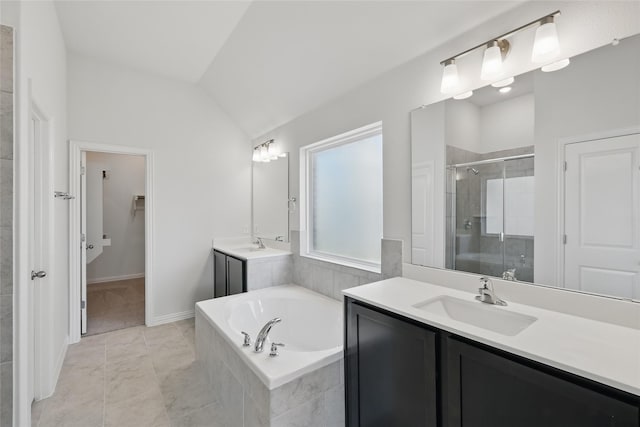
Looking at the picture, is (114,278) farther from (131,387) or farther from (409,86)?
(409,86)

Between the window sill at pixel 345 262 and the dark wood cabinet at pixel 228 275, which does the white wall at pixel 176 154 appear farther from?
the window sill at pixel 345 262

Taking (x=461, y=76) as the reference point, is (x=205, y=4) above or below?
above

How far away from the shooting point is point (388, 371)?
139 cm

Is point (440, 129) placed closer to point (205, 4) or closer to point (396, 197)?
point (396, 197)

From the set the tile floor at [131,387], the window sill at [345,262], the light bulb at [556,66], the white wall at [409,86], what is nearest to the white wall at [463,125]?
the white wall at [409,86]

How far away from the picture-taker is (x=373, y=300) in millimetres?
1496

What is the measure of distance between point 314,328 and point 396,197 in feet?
4.35

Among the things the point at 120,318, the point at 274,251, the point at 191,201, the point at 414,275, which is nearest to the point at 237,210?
the point at 191,201

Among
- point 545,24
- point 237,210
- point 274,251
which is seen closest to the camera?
point 545,24

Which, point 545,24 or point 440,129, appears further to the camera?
point 440,129

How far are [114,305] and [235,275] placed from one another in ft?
7.27

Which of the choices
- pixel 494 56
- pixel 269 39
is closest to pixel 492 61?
pixel 494 56

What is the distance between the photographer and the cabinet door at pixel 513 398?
2.70 ft

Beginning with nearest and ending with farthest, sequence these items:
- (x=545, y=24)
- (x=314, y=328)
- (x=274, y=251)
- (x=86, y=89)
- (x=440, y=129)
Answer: (x=545, y=24)
(x=440, y=129)
(x=314, y=328)
(x=86, y=89)
(x=274, y=251)
